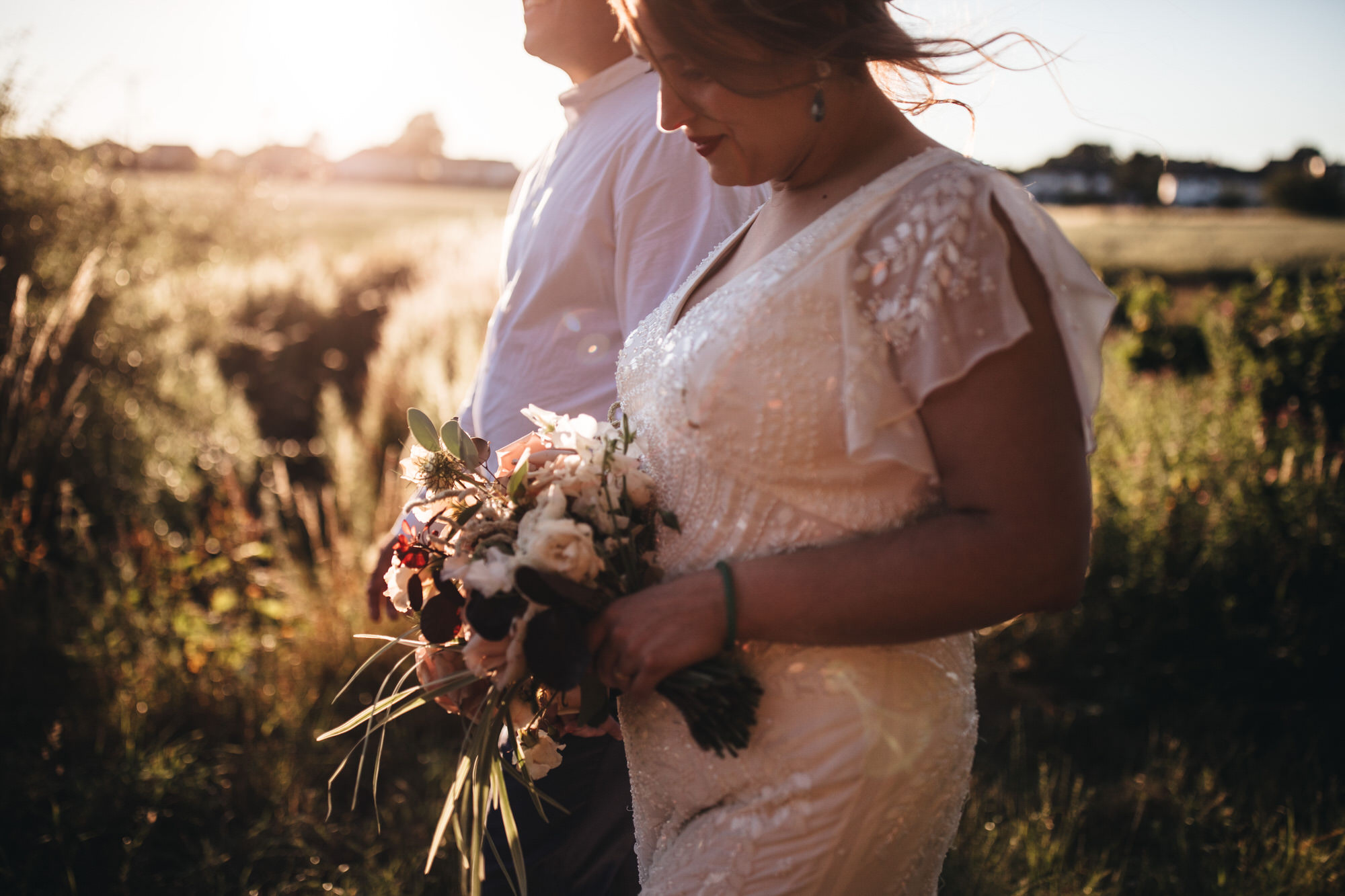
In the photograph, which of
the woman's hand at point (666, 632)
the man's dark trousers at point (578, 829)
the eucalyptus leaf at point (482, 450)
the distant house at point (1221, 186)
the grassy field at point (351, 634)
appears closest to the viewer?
the woman's hand at point (666, 632)

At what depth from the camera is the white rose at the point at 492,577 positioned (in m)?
1.30

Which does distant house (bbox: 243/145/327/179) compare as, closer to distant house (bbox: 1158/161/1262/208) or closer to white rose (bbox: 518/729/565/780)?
white rose (bbox: 518/729/565/780)

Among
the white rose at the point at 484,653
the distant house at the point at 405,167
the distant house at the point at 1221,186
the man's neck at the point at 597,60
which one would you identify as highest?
the distant house at the point at 405,167

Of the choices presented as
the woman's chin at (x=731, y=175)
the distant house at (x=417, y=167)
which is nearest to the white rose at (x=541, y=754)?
the woman's chin at (x=731, y=175)

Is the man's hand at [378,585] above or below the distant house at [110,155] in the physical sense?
below

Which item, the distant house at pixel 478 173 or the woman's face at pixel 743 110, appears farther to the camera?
the distant house at pixel 478 173

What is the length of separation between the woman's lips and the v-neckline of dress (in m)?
0.20

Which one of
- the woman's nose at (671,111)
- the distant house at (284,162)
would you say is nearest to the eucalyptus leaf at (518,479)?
the woman's nose at (671,111)

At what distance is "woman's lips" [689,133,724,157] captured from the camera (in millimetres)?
1454

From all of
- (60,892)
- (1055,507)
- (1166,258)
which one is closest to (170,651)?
(60,892)

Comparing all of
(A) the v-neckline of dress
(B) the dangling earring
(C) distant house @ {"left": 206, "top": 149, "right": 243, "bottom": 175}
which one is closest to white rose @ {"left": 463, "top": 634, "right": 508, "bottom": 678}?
(A) the v-neckline of dress

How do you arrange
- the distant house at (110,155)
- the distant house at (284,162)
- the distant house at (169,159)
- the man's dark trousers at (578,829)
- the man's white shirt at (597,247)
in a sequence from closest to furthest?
1. the man's white shirt at (597,247)
2. the man's dark trousers at (578,829)
3. the distant house at (110,155)
4. the distant house at (169,159)
5. the distant house at (284,162)

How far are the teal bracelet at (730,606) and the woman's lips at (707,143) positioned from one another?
2.34 ft

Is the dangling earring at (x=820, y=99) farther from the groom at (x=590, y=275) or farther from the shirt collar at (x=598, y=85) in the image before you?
the shirt collar at (x=598, y=85)
